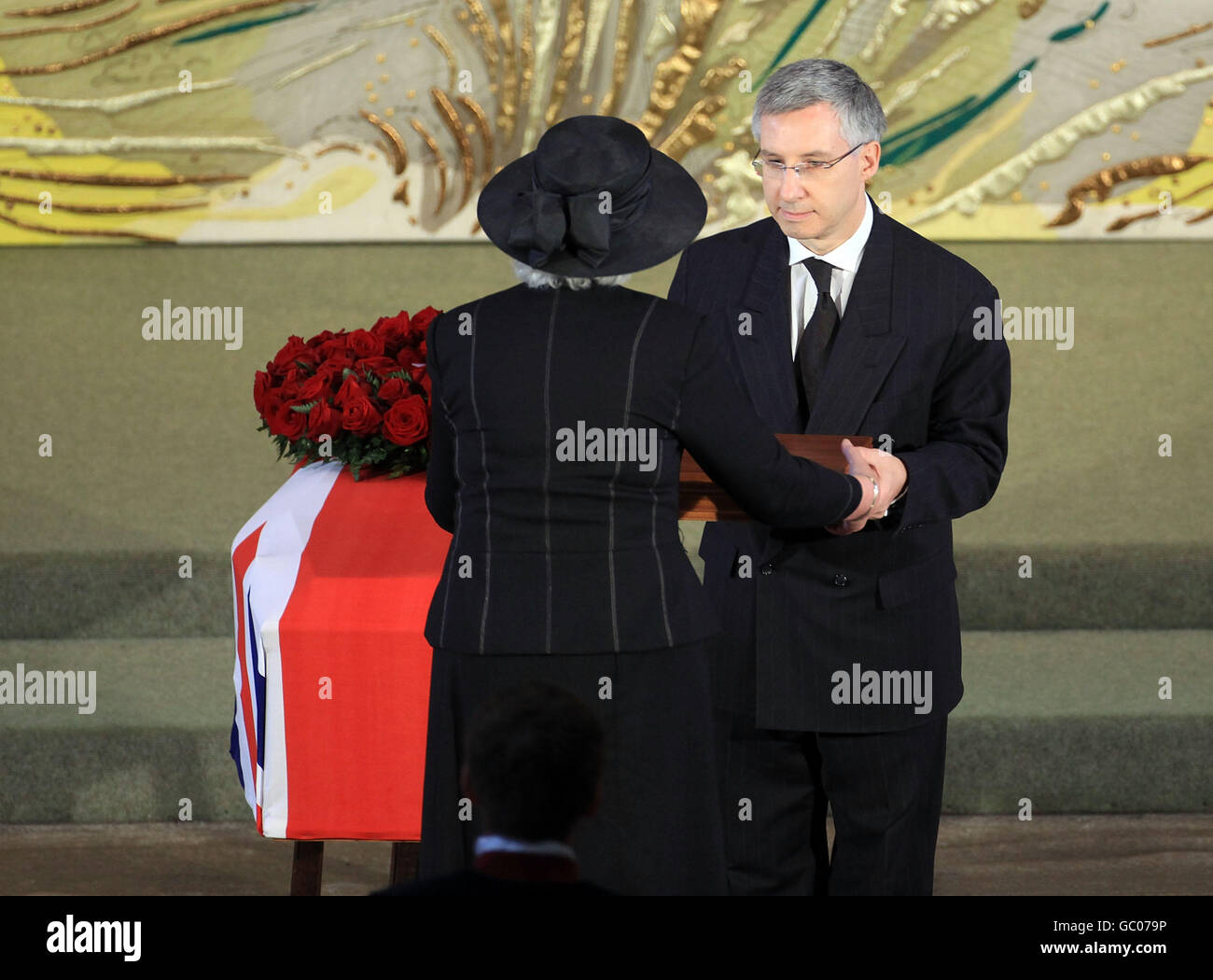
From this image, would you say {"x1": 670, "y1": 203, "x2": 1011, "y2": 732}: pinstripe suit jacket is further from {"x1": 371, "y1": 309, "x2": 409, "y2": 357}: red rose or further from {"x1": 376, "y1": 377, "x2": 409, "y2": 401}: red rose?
{"x1": 371, "y1": 309, "x2": 409, "y2": 357}: red rose

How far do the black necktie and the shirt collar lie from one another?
39 millimetres

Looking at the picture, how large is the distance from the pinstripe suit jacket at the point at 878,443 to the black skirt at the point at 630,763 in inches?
14.5

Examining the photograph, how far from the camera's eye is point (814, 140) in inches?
86.1

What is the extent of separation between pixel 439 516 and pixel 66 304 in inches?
145

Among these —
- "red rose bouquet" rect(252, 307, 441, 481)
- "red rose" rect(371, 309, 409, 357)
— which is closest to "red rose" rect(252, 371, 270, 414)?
"red rose bouquet" rect(252, 307, 441, 481)

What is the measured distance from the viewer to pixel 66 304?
206 inches

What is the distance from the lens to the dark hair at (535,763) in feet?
4.17

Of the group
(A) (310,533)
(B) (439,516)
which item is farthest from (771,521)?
(A) (310,533)

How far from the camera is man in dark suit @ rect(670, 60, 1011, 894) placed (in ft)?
7.14

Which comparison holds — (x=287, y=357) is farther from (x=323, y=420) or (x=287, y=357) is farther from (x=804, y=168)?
(x=804, y=168)

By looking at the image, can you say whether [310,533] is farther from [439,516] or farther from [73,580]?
[73,580]

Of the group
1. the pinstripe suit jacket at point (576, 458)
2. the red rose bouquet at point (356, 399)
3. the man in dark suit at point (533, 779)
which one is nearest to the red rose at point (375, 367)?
the red rose bouquet at point (356, 399)

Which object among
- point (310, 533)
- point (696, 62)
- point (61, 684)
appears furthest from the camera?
point (696, 62)
